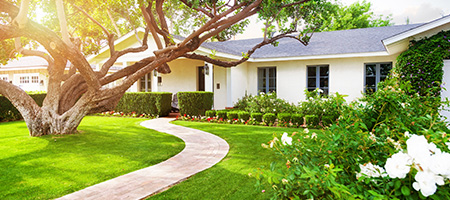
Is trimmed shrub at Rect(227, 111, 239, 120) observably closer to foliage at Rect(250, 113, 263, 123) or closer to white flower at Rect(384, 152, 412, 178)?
foliage at Rect(250, 113, 263, 123)

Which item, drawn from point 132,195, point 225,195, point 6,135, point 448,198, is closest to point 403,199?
point 448,198

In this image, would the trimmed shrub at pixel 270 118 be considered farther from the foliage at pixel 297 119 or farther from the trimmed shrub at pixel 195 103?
the trimmed shrub at pixel 195 103

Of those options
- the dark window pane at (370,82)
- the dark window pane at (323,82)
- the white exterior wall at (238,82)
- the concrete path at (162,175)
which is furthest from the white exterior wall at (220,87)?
the concrete path at (162,175)

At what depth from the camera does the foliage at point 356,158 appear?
1.49 m

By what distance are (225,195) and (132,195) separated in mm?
1309

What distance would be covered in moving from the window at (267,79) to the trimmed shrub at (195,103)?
150 inches

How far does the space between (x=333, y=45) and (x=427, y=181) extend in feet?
46.7

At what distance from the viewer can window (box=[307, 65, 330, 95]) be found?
13.8 meters

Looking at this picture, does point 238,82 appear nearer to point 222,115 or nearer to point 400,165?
point 222,115

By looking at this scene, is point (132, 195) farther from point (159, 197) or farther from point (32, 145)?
point (32, 145)

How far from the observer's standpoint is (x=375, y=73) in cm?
1284

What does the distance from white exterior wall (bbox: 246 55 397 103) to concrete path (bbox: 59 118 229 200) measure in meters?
7.79

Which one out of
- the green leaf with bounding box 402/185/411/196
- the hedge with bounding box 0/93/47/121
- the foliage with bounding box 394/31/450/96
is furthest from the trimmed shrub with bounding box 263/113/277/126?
the hedge with bounding box 0/93/47/121

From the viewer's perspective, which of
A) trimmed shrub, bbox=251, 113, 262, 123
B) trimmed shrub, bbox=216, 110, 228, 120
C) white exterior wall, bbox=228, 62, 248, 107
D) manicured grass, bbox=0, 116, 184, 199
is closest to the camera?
manicured grass, bbox=0, 116, 184, 199
